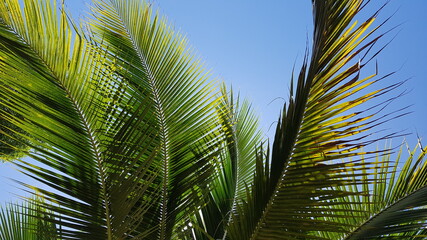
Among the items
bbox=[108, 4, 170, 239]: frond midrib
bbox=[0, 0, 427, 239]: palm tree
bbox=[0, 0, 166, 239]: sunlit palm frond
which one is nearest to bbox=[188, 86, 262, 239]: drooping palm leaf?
bbox=[0, 0, 427, 239]: palm tree

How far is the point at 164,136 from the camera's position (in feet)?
12.6

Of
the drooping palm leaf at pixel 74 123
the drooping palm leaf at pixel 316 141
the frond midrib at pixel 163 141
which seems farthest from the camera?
Answer: the frond midrib at pixel 163 141

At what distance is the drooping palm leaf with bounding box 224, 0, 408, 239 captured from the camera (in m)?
2.31

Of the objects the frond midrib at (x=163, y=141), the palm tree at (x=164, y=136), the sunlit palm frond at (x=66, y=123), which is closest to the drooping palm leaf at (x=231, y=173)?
the palm tree at (x=164, y=136)

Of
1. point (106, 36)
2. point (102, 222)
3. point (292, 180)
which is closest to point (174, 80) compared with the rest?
point (106, 36)

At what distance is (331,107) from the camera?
2.47 m

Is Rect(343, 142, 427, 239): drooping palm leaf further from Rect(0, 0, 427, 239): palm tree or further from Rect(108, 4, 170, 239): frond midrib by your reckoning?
Rect(108, 4, 170, 239): frond midrib

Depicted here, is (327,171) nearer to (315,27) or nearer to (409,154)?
(315,27)

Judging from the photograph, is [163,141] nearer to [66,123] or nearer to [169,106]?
[169,106]

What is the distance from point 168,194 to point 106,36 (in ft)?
4.08

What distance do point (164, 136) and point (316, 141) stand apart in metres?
1.54

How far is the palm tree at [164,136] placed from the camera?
8.00 feet

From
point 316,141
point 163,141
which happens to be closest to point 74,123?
point 163,141

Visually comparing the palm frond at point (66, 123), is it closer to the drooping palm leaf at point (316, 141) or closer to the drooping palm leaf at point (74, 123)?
the drooping palm leaf at point (74, 123)
